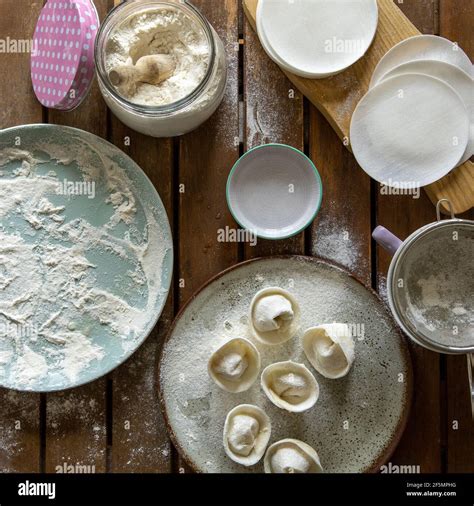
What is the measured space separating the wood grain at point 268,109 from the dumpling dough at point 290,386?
16 cm

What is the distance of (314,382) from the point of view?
0.84 meters

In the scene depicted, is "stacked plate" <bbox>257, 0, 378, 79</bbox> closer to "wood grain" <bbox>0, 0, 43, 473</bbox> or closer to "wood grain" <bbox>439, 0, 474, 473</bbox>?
"wood grain" <bbox>439, 0, 474, 473</bbox>

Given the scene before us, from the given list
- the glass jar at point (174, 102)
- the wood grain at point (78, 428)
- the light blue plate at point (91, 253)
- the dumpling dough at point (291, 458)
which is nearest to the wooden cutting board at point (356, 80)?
the glass jar at point (174, 102)

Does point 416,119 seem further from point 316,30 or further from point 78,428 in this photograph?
point 78,428

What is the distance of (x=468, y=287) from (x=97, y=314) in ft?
1.56

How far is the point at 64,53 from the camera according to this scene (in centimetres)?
87

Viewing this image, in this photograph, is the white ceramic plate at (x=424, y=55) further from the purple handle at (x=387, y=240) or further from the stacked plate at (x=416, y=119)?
the purple handle at (x=387, y=240)

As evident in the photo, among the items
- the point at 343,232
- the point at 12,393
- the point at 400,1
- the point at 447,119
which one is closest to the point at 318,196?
the point at 343,232

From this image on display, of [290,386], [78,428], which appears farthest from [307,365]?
[78,428]

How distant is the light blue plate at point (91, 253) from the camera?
89cm

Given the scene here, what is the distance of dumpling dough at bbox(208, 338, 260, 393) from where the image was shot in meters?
0.84

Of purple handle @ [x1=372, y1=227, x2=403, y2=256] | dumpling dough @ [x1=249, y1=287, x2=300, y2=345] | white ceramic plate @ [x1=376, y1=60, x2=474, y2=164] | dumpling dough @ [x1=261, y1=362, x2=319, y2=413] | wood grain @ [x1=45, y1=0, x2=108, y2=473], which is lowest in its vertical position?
wood grain @ [x1=45, y1=0, x2=108, y2=473]

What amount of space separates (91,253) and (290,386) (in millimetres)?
312

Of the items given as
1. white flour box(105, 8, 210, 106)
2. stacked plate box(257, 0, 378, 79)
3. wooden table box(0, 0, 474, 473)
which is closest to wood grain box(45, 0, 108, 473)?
wooden table box(0, 0, 474, 473)
